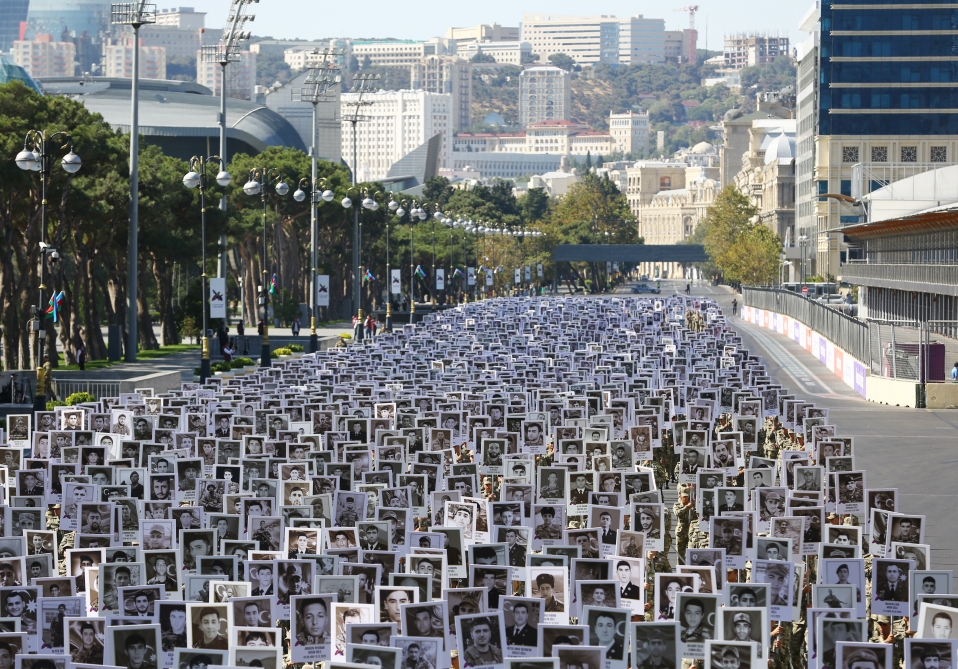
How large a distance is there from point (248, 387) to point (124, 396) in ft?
11.9

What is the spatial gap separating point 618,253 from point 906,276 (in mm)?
114727

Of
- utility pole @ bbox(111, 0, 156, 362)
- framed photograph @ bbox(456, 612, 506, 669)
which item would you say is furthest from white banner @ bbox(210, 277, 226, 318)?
framed photograph @ bbox(456, 612, 506, 669)

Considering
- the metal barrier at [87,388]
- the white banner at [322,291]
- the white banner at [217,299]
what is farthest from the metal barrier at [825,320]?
the metal barrier at [87,388]

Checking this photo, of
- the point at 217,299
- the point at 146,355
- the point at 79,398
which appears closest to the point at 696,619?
the point at 79,398

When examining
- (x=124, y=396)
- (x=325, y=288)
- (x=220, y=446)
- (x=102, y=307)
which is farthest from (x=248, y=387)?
(x=102, y=307)

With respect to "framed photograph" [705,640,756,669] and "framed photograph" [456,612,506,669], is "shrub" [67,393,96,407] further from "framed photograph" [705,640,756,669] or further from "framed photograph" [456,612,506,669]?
"framed photograph" [705,640,756,669]

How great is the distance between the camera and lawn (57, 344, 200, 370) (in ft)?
190

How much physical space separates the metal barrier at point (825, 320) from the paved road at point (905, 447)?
4.36 feet

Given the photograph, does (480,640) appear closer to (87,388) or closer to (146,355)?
(87,388)

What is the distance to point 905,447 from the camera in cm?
3600

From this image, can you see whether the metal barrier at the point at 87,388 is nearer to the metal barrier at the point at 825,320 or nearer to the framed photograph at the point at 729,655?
the metal barrier at the point at 825,320

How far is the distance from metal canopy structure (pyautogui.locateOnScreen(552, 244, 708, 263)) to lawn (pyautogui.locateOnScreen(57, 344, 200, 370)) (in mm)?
107339

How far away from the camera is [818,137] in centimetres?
13900

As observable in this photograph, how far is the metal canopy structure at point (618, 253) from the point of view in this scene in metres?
181
